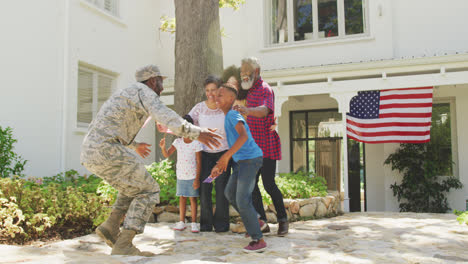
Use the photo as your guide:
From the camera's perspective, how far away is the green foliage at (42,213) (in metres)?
4.15

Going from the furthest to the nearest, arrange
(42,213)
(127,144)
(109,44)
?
(109,44), (42,213), (127,144)

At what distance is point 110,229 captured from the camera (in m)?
3.52

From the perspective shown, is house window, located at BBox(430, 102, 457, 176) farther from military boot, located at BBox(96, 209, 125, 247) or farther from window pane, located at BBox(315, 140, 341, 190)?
military boot, located at BBox(96, 209, 125, 247)

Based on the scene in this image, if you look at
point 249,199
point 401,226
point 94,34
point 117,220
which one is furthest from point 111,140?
point 94,34

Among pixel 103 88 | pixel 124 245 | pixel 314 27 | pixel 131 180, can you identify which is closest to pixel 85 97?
pixel 103 88

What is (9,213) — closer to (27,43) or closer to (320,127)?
(27,43)

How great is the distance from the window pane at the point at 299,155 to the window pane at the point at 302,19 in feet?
10.1

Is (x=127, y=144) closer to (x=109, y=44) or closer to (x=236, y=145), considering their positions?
(x=236, y=145)

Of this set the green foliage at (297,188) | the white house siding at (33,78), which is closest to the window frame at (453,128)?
the green foliage at (297,188)

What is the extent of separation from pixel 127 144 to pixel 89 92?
5941 millimetres

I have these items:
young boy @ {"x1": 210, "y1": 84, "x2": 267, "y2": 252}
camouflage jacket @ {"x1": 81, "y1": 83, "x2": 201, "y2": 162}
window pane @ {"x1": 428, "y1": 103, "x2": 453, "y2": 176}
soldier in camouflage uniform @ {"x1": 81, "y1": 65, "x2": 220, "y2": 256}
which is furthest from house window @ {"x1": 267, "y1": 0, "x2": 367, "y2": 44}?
camouflage jacket @ {"x1": 81, "y1": 83, "x2": 201, "y2": 162}

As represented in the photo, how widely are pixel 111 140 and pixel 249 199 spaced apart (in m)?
1.36

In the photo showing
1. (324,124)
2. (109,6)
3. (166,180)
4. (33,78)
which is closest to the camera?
(166,180)

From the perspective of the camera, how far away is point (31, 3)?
7070 mm
